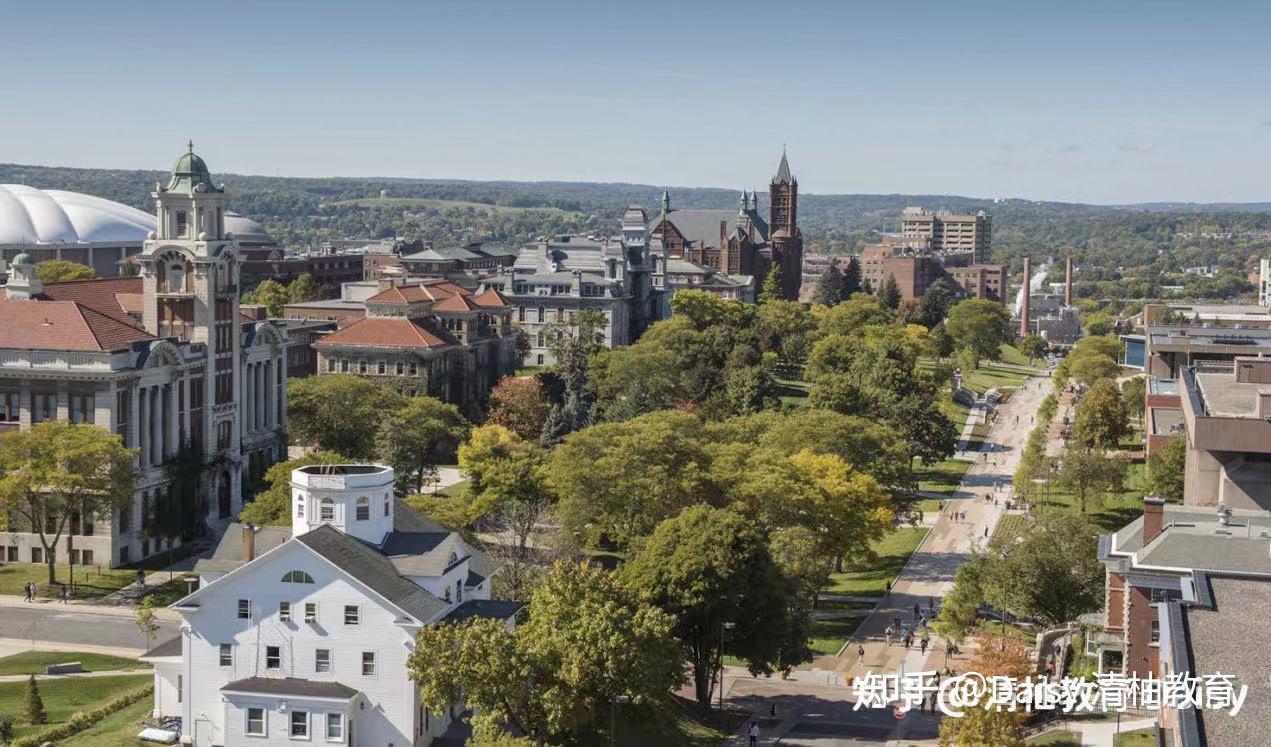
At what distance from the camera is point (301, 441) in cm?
10438

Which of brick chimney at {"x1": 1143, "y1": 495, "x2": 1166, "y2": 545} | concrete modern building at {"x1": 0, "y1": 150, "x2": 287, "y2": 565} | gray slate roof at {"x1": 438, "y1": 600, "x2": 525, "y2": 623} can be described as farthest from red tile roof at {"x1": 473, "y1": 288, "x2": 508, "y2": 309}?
brick chimney at {"x1": 1143, "y1": 495, "x2": 1166, "y2": 545}

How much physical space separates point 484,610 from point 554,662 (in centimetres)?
715

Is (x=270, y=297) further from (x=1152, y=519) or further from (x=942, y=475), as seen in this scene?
(x=1152, y=519)

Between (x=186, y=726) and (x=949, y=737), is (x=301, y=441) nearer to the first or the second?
→ (x=186, y=726)

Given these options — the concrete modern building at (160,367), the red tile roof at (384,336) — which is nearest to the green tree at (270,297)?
the red tile roof at (384,336)

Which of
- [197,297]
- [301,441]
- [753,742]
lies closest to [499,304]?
[301,441]

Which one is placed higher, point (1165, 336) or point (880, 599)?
point (1165, 336)

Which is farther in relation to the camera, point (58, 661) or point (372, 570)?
point (58, 661)

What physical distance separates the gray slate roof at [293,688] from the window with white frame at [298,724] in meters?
0.69

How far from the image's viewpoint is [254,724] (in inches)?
1980

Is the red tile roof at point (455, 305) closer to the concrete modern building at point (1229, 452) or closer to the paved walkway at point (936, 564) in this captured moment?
the paved walkway at point (936, 564)

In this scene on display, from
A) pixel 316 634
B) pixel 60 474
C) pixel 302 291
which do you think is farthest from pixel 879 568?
pixel 302 291

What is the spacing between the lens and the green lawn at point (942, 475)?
112 m

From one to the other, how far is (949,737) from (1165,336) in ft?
252
